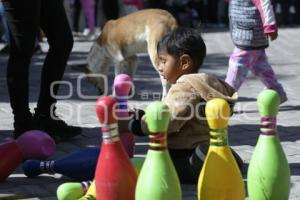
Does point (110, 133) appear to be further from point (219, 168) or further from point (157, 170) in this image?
point (219, 168)

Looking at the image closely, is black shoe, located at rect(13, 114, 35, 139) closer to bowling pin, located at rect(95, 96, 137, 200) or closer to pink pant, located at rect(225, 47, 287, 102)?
bowling pin, located at rect(95, 96, 137, 200)

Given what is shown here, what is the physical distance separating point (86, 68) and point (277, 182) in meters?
4.69

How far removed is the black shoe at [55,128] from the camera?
527 centimetres

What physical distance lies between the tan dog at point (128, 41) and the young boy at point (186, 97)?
96.6 inches

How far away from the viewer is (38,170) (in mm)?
4258

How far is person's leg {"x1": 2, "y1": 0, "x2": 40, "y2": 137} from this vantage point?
4.92 meters

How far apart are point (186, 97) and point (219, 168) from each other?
0.71 m

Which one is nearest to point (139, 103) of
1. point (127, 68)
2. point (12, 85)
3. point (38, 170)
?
point (127, 68)

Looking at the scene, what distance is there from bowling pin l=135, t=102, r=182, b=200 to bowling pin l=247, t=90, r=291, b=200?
1.40ft

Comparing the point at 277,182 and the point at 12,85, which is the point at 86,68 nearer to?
the point at 12,85

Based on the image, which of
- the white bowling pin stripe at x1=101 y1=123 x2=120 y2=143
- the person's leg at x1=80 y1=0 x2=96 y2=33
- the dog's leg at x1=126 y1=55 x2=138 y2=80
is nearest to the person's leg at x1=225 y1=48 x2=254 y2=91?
the dog's leg at x1=126 y1=55 x2=138 y2=80

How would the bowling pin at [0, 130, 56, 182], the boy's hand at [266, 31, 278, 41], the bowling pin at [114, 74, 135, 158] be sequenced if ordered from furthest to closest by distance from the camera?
the boy's hand at [266, 31, 278, 41] → the bowling pin at [0, 130, 56, 182] → the bowling pin at [114, 74, 135, 158]

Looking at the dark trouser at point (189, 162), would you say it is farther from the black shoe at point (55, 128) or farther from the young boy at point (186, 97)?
the black shoe at point (55, 128)
